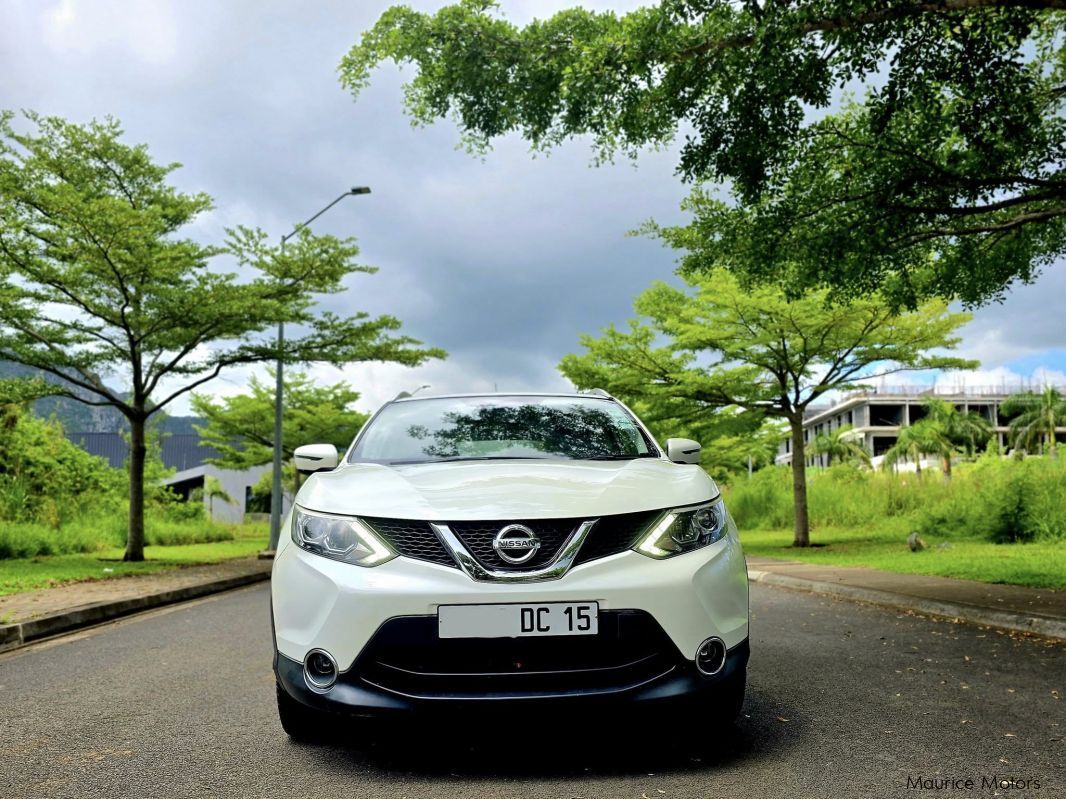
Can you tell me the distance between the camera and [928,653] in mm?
6277

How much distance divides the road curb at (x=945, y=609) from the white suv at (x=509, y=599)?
15.1 ft

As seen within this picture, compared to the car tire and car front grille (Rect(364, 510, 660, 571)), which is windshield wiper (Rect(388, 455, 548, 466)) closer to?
car front grille (Rect(364, 510, 660, 571))

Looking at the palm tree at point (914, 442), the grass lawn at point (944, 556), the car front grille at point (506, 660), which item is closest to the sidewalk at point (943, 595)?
the grass lawn at point (944, 556)

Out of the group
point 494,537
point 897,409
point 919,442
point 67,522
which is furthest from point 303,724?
point 897,409

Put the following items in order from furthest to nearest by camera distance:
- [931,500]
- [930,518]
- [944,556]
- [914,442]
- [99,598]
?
1. [914,442]
2. [931,500]
3. [930,518]
4. [944,556]
5. [99,598]

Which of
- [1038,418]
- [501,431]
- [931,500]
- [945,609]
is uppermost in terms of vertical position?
[1038,418]

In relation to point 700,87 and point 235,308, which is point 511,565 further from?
point 235,308

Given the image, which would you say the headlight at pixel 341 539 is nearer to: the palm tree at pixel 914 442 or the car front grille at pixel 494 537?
the car front grille at pixel 494 537

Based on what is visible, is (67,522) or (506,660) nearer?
(506,660)

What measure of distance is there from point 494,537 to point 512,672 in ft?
1.60

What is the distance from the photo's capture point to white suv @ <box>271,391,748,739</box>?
3.30 meters

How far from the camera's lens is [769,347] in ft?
66.8

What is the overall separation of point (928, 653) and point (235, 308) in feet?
42.3

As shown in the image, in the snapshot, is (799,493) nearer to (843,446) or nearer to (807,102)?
(807,102)
